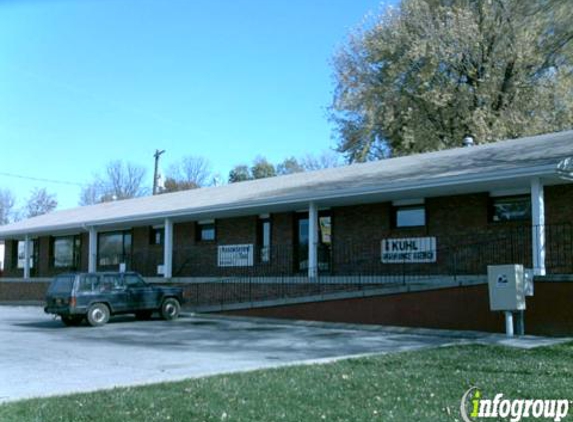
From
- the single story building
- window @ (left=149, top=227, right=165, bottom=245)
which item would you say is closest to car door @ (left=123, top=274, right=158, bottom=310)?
the single story building

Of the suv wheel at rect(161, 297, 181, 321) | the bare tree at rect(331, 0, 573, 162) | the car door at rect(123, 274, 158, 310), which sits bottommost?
the suv wheel at rect(161, 297, 181, 321)

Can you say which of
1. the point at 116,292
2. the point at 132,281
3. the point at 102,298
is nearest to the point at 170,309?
the point at 132,281

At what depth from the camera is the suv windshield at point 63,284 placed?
20.1m

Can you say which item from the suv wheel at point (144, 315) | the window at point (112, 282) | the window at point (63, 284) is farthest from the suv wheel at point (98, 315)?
the suv wheel at point (144, 315)

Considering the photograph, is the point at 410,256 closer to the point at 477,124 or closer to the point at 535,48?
the point at 477,124

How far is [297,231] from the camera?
24.1 metres

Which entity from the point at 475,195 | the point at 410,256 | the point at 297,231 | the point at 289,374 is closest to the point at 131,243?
the point at 297,231

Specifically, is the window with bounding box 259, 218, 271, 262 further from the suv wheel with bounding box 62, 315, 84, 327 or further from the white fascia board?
the suv wheel with bounding box 62, 315, 84, 327

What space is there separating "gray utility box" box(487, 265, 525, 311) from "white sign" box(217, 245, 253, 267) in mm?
11481

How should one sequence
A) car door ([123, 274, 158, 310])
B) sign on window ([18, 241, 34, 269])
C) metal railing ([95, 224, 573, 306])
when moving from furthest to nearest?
1. sign on window ([18, 241, 34, 269])
2. car door ([123, 274, 158, 310])
3. metal railing ([95, 224, 573, 306])

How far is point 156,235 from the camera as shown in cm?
3009

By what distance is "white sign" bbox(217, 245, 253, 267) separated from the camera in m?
25.2

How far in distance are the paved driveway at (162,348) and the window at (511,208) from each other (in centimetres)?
455

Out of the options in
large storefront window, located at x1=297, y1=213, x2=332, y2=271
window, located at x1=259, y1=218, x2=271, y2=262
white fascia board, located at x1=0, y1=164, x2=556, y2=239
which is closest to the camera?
white fascia board, located at x1=0, y1=164, x2=556, y2=239
